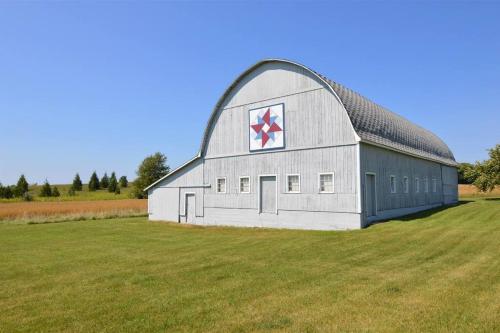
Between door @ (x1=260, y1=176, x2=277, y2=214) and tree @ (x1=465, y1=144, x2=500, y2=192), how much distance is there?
23575 millimetres

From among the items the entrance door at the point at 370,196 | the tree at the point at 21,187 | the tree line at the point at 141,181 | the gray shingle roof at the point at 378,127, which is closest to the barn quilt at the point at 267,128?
the gray shingle roof at the point at 378,127

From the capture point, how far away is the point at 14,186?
79562mm

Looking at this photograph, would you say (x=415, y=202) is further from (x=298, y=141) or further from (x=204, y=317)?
(x=204, y=317)

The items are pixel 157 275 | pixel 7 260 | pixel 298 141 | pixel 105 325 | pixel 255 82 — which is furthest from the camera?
pixel 255 82

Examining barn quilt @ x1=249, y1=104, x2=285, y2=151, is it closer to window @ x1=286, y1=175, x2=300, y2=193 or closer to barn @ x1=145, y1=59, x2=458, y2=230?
barn @ x1=145, y1=59, x2=458, y2=230

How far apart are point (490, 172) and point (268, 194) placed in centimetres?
2444

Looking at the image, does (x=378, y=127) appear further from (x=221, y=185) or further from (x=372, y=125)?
(x=221, y=185)

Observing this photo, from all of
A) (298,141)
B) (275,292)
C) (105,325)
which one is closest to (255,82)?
(298,141)

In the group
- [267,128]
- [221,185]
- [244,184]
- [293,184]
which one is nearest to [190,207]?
[221,185]

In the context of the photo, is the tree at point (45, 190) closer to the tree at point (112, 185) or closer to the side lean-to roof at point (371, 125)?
the tree at point (112, 185)

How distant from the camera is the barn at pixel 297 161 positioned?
17.1 m

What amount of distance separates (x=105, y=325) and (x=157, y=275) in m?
3.25

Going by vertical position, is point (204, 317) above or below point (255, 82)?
below

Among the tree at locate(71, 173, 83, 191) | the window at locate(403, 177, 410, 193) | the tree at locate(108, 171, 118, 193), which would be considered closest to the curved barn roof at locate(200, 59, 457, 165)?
the window at locate(403, 177, 410, 193)
